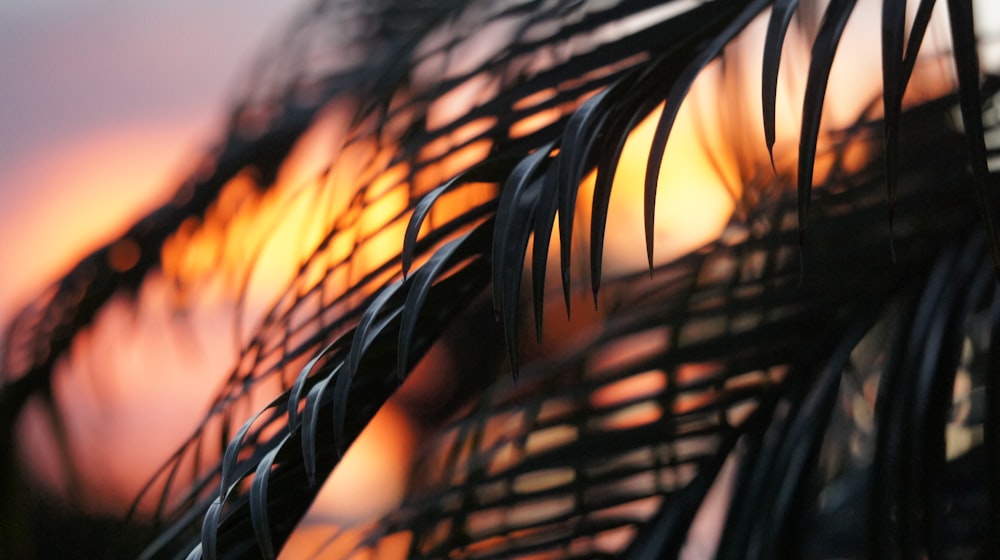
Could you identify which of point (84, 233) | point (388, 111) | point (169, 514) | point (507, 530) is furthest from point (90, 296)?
point (507, 530)

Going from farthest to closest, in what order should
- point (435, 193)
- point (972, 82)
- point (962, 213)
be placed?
point (962, 213), point (435, 193), point (972, 82)

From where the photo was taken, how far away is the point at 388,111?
3.08 ft

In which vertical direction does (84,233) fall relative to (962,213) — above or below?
above

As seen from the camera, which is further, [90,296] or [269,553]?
[90,296]

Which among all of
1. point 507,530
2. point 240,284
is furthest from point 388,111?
point 507,530

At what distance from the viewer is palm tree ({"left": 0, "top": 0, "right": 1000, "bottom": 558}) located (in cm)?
41

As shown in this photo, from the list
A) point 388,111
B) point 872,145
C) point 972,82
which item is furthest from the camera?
point 388,111

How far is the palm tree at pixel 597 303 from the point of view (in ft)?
1.34

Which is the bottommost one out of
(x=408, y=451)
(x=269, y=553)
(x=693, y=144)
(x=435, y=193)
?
(x=269, y=553)

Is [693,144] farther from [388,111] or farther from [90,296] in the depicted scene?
[90,296]

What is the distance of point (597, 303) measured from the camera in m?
0.64

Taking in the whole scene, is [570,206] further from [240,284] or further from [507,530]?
[240,284]

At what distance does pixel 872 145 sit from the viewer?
77 centimetres

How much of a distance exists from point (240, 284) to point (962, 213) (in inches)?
27.6
